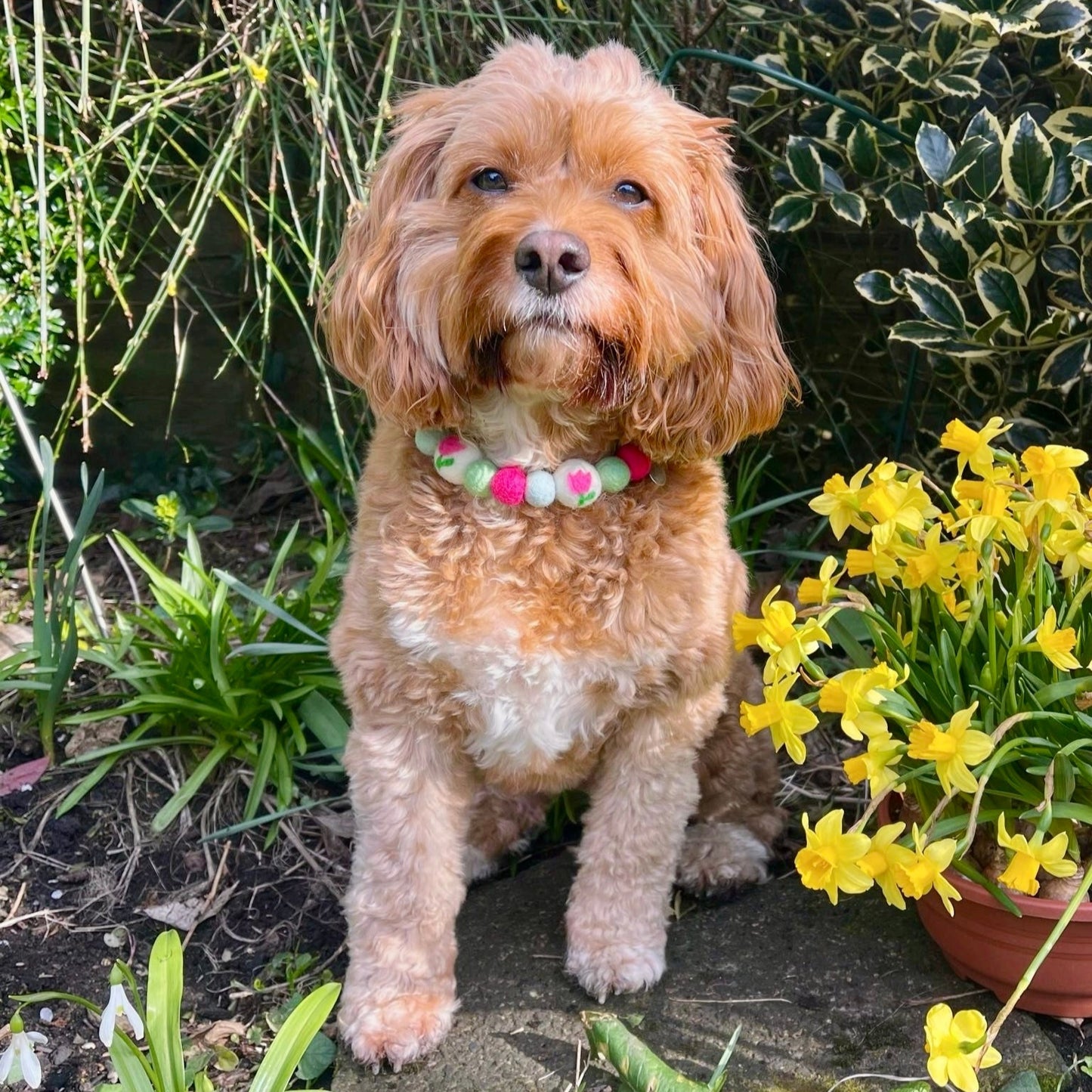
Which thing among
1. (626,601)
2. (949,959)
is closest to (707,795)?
(949,959)

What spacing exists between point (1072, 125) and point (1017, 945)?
5.79ft

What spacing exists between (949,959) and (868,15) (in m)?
2.25

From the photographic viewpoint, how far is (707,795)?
2.70 meters

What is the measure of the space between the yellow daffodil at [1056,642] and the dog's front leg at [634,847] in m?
0.65

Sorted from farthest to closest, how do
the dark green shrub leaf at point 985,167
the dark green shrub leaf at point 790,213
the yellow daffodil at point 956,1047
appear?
the dark green shrub leaf at point 790,213
the dark green shrub leaf at point 985,167
the yellow daffodil at point 956,1047

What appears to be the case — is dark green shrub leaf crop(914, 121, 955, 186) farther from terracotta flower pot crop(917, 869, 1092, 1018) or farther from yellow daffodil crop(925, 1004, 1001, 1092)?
yellow daffodil crop(925, 1004, 1001, 1092)

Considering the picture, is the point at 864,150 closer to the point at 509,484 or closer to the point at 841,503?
the point at 841,503

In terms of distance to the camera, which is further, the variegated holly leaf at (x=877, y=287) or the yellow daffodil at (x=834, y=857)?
the variegated holly leaf at (x=877, y=287)

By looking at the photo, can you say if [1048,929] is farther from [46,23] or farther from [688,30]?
[46,23]

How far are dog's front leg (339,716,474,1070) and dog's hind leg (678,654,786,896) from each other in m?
0.61

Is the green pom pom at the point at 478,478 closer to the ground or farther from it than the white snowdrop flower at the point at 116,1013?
farther from it

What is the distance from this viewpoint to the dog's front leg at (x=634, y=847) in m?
2.25

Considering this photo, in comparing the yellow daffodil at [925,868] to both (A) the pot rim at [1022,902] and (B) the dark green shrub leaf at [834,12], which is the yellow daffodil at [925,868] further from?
(B) the dark green shrub leaf at [834,12]

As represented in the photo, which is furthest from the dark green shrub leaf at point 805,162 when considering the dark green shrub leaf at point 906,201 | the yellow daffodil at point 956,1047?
the yellow daffodil at point 956,1047
